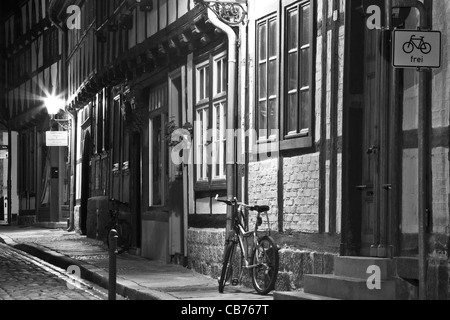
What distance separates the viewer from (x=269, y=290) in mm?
11695

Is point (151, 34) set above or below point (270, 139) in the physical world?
above

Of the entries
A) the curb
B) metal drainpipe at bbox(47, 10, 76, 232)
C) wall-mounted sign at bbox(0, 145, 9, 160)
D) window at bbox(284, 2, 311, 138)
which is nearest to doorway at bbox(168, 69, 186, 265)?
the curb

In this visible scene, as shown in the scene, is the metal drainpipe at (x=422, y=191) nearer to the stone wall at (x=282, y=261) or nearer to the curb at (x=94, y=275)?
the stone wall at (x=282, y=261)

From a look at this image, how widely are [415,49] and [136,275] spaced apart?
24.2ft

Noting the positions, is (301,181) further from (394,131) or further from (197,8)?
(197,8)

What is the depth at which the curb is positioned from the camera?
12.1 meters

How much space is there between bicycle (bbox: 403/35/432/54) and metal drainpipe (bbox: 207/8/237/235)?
5.39 m

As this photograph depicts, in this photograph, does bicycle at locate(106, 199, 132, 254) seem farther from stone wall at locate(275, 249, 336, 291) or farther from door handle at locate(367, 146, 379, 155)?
door handle at locate(367, 146, 379, 155)

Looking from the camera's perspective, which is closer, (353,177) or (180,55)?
(353,177)

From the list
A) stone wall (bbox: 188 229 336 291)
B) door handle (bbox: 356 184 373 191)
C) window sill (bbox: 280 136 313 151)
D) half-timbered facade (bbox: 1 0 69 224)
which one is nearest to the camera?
door handle (bbox: 356 184 373 191)

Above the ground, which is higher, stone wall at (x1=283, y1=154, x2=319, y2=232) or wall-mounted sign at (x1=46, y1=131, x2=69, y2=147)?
wall-mounted sign at (x1=46, y1=131, x2=69, y2=147)

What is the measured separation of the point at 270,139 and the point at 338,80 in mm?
2005

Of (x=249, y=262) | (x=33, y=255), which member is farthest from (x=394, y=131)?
(x=33, y=255)

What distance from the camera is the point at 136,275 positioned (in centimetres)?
1488
